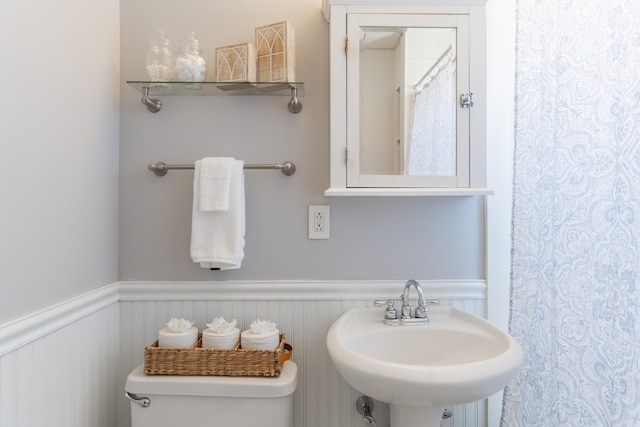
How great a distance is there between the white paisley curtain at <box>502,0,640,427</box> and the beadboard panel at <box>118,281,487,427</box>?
0.97ft

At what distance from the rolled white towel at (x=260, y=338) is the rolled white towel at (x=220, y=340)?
28mm

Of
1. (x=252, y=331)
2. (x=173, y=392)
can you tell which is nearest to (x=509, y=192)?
(x=252, y=331)

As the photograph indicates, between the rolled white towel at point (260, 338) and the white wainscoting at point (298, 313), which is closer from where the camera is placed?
the rolled white towel at point (260, 338)

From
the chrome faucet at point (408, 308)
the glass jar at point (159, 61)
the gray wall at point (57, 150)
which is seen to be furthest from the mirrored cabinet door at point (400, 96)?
the gray wall at point (57, 150)

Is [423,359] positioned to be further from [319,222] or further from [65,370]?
[65,370]

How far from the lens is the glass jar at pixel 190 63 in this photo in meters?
1.32

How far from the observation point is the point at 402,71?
133cm

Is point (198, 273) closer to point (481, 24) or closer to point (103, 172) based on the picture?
point (103, 172)

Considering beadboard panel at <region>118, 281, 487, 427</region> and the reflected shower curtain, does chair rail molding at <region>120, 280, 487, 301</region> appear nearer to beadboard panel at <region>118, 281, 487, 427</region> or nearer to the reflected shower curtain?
beadboard panel at <region>118, 281, 487, 427</region>

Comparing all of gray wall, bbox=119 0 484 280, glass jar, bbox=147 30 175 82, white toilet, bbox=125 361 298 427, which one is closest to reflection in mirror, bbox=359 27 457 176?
gray wall, bbox=119 0 484 280

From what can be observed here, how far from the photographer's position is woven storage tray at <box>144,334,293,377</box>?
122 cm

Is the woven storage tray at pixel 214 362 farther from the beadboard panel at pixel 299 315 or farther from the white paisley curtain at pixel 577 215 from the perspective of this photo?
the white paisley curtain at pixel 577 215

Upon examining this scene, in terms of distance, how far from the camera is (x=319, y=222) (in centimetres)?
145

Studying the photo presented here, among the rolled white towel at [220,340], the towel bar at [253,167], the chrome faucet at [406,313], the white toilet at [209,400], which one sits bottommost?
the white toilet at [209,400]
